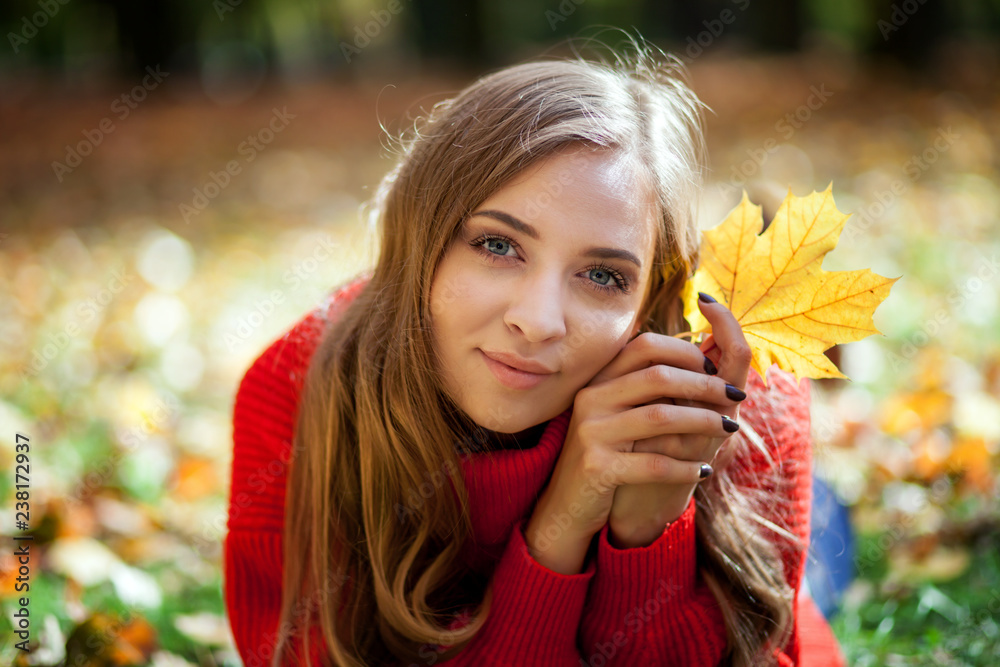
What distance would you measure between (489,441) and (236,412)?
688 mm

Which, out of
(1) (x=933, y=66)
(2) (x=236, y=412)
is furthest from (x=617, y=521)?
(1) (x=933, y=66)

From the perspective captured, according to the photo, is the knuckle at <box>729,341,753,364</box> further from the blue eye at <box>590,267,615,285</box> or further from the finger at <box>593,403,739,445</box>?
the blue eye at <box>590,267,615,285</box>

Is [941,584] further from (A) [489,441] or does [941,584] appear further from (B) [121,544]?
(B) [121,544]

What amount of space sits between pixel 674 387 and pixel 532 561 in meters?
0.47

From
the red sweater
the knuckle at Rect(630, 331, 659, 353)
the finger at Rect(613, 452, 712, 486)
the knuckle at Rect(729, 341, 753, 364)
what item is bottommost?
the red sweater

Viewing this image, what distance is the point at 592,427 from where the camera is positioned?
1.55 m

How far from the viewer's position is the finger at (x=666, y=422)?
149cm

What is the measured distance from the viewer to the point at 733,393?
4.92 feet

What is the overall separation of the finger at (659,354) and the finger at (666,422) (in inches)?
3.6

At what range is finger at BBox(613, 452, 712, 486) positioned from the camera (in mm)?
1507

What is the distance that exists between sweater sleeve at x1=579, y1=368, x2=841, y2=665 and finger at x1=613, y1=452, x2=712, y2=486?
0.17 m
